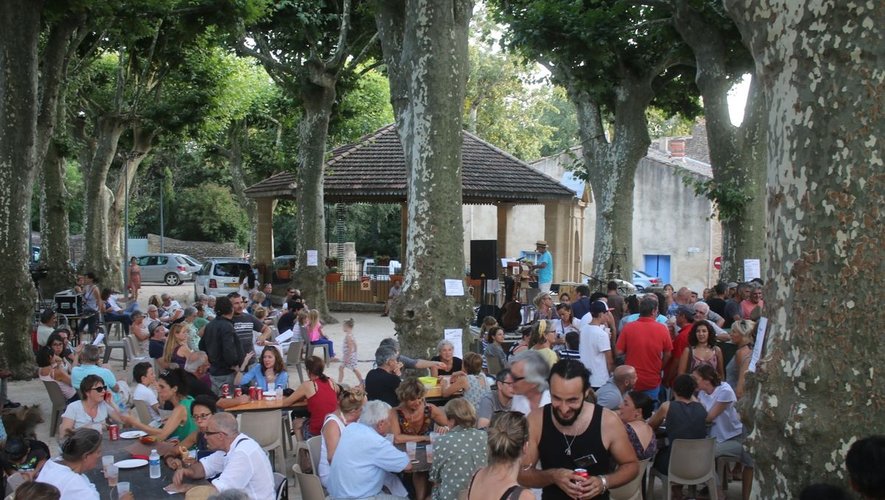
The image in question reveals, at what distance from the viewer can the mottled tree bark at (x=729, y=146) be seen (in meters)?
14.3

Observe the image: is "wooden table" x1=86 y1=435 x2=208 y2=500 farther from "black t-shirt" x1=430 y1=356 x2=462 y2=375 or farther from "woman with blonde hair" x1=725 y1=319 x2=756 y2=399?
"woman with blonde hair" x1=725 y1=319 x2=756 y2=399

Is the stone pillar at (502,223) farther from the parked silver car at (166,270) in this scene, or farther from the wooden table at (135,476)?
the wooden table at (135,476)

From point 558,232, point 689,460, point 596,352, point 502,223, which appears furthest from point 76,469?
point 502,223

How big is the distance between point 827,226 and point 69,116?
2646 centimetres

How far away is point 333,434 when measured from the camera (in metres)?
6.07

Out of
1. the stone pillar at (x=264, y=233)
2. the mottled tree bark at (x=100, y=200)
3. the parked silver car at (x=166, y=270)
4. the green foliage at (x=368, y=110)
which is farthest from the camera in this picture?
the parked silver car at (x=166, y=270)

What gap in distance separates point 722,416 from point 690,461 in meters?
0.76

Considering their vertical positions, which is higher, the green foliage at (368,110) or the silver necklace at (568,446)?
the green foliage at (368,110)

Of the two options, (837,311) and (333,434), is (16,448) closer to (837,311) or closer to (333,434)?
(333,434)

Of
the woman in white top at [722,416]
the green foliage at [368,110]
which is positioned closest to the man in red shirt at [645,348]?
the woman in white top at [722,416]

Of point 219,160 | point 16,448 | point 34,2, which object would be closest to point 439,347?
point 16,448

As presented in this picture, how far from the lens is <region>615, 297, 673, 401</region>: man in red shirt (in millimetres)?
8469

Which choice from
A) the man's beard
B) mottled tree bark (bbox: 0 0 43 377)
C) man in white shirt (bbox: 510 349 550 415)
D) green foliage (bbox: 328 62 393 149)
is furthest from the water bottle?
green foliage (bbox: 328 62 393 149)

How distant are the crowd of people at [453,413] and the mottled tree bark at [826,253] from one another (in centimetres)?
40
